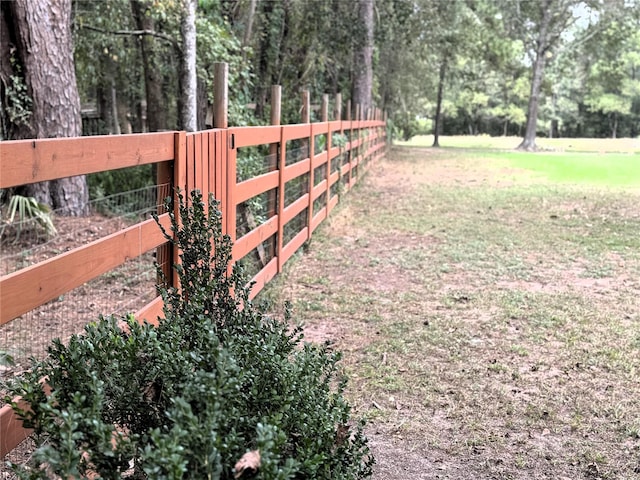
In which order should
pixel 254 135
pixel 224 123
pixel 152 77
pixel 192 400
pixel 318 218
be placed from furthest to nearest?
pixel 152 77, pixel 318 218, pixel 254 135, pixel 224 123, pixel 192 400

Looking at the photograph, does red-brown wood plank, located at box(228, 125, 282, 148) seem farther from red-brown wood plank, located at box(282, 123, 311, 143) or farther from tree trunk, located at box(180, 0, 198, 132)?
tree trunk, located at box(180, 0, 198, 132)

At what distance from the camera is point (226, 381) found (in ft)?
5.08

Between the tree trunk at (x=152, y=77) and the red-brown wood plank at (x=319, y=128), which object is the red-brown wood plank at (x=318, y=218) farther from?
the tree trunk at (x=152, y=77)

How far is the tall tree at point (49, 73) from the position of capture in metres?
6.08

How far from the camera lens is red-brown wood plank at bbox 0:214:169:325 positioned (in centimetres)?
194

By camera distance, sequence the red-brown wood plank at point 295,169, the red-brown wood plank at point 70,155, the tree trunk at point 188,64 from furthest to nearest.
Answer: the tree trunk at point 188,64 < the red-brown wood plank at point 295,169 < the red-brown wood plank at point 70,155

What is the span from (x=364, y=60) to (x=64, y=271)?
17080mm

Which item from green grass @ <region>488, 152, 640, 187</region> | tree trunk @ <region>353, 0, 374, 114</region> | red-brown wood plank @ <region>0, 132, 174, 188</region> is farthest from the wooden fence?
tree trunk @ <region>353, 0, 374, 114</region>

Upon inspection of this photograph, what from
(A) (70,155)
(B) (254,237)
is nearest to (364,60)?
(B) (254,237)

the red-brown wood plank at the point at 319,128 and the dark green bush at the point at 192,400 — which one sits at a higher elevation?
the red-brown wood plank at the point at 319,128

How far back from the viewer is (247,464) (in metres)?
1.42

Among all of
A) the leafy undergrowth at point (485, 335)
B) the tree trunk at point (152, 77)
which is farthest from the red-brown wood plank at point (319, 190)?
the tree trunk at point (152, 77)

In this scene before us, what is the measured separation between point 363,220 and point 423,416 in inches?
256

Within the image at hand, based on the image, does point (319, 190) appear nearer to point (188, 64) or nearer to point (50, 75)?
point (188, 64)
